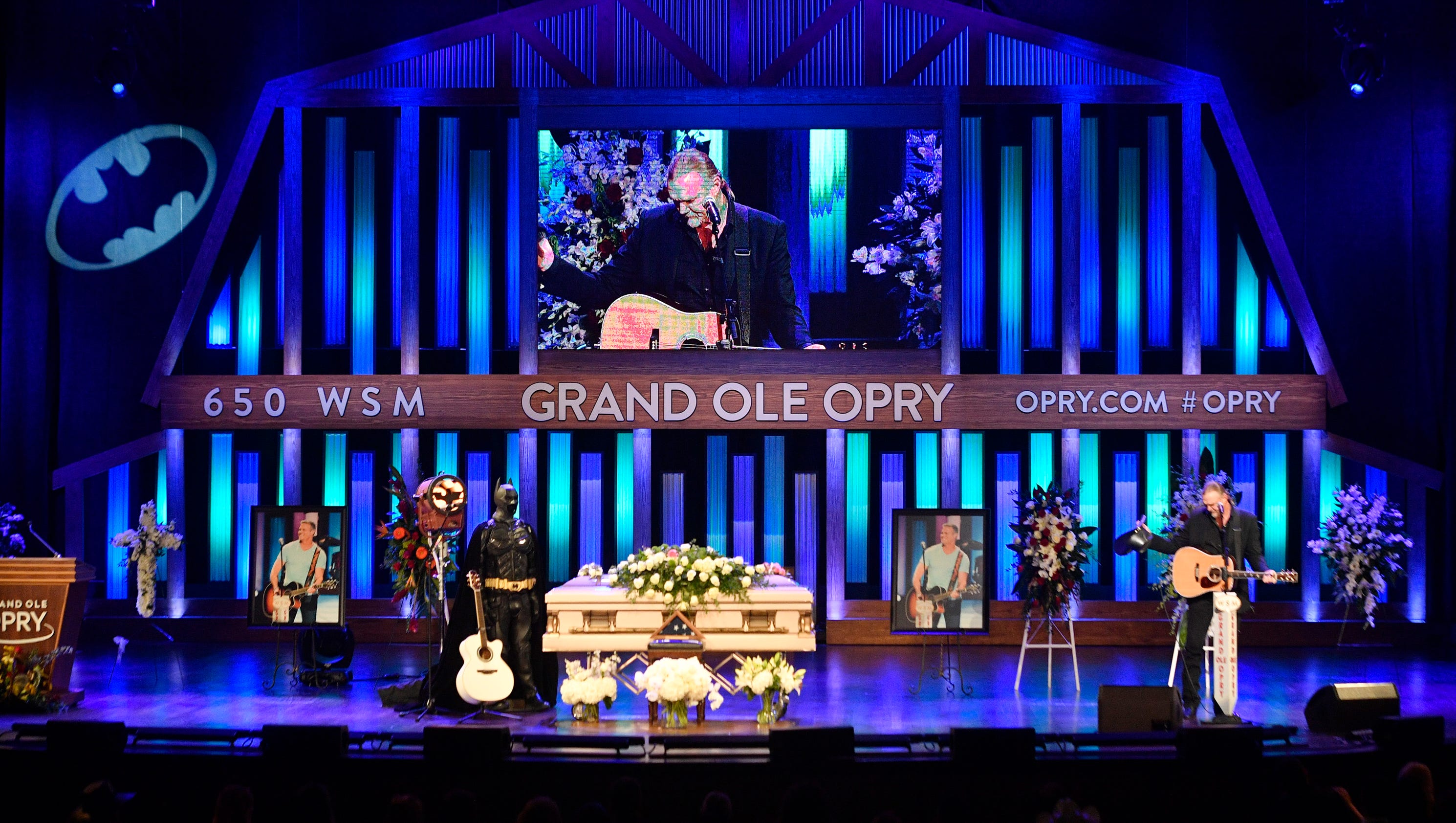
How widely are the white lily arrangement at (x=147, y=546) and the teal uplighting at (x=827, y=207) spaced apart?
6179mm

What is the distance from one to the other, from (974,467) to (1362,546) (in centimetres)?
344

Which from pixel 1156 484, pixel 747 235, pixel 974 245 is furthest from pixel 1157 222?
pixel 747 235

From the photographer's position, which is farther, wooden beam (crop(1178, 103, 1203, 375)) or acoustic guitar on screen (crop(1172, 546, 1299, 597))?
wooden beam (crop(1178, 103, 1203, 375))

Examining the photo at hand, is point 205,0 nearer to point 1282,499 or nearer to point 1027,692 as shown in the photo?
point 1027,692

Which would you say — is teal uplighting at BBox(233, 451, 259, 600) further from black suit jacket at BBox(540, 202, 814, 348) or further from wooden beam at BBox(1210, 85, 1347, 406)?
wooden beam at BBox(1210, 85, 1347, 406)

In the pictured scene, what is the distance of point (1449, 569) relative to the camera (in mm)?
10734

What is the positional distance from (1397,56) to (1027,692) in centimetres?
714

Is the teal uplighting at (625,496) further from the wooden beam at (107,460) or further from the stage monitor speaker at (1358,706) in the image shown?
the stage monitor speaker at (1358,706)

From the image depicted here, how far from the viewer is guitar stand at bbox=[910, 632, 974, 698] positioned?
885 cm

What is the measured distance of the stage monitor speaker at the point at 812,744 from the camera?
550cm

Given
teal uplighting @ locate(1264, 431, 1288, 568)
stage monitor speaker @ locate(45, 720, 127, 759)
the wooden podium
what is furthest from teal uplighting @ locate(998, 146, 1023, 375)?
stage monitor speaker @ locate(45, 720, 127, 759)

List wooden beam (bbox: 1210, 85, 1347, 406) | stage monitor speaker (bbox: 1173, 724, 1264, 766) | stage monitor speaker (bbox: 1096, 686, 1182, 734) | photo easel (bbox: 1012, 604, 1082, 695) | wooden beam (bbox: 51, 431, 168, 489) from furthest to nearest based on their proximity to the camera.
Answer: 1. wooden beam (bbox: 1210, 85, 1347, 406)
2. wooden beam (bbox: 51, 431, 168, 489)
3. photo easel (bbox: 1012, 604, 1082, 695)
4. stage monitor speaker (bbox: 1096, 686, 1182, 734)
5. stage monitor speaker (bbox: 1173, 724, 1264, 766)

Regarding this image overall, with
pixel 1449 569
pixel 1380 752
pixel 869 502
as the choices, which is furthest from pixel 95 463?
pixel 1449 569

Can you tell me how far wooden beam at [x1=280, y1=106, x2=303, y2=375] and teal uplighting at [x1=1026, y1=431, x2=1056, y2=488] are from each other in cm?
704
